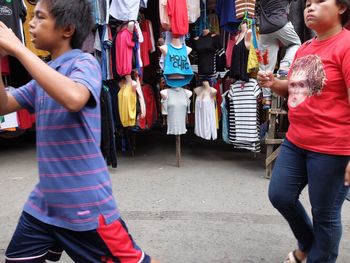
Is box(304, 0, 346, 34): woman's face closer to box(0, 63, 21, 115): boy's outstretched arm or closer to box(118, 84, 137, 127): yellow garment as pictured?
box(0, 63, 21, 115): boy's outstretched arm

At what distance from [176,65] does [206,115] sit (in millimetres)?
761

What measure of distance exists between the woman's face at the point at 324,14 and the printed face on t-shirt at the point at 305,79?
16 centimetres

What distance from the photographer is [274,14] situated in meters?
4.25

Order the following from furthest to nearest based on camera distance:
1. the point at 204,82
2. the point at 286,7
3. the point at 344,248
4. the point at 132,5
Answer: the point at 204,82 < the point at 132,5 < the point at 286,7 < the point at 344,248

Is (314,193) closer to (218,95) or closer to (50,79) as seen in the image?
(50,79)

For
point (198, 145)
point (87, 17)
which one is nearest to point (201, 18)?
point (198, 145)

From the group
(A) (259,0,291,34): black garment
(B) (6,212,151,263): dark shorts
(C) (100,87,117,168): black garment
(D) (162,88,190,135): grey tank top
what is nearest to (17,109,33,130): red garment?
(C) (100,87,117,168): black garment

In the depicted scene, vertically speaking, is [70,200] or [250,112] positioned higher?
[70,200]

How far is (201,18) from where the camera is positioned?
5.45m

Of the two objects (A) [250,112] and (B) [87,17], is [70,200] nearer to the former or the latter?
(B) [87,17]

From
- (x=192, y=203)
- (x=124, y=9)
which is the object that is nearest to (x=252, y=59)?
(x=124, y=9)

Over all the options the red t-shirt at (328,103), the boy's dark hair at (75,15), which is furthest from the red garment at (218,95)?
the boy's dark hair at (75,15)

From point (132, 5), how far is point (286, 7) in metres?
1.75

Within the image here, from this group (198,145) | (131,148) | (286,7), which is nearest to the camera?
(286,7)
